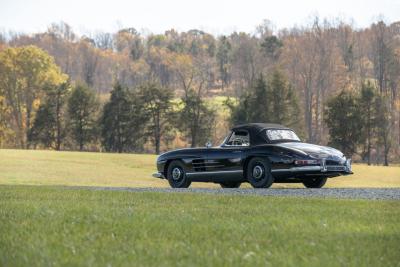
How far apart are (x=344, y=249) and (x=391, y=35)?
10895cm

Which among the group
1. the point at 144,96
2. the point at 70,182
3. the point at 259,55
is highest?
the point at 259,55

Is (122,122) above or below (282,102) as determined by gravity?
below

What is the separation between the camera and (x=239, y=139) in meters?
18.2

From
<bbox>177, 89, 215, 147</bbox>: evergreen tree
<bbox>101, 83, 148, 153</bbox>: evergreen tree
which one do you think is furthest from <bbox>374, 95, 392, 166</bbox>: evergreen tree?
<bbox>101, 83, 148, 153</bbox>: evergreen tree

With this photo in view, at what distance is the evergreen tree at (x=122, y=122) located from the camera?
261ft

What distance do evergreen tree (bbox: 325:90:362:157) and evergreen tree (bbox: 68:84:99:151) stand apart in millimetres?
28245

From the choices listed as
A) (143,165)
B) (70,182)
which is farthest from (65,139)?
(70,182)

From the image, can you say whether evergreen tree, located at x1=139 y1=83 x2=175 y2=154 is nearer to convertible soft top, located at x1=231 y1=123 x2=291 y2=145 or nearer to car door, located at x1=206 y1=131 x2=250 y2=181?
car door, located at x1=206 y1=131 x2=250 y2=181

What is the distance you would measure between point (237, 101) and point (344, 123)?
103 feet

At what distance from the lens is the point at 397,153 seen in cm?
8369

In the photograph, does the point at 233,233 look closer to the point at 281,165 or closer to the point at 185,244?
the point at 185,244

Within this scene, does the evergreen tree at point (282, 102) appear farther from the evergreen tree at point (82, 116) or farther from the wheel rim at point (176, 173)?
the wheel rim at point (176, 173)

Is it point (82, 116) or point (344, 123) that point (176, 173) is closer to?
point (344, 123)

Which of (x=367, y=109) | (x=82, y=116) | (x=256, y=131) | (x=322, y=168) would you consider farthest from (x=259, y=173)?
(x=82, y=116)
